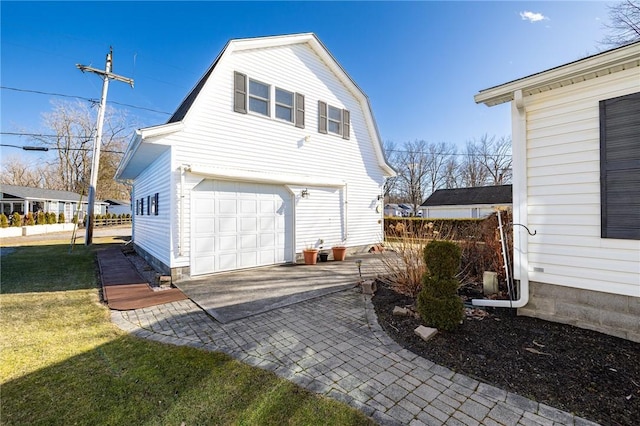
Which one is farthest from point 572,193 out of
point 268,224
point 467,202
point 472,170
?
point 472,170

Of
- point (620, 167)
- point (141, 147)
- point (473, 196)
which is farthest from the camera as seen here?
point (473, 196)

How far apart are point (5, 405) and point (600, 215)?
6.75 meters

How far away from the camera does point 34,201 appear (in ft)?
90.9

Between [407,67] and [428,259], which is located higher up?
[407,67]

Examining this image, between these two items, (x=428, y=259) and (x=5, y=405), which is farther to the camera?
(x=428, y=259)

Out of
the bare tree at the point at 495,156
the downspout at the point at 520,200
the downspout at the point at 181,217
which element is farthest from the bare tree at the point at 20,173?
the bare tree at the point at 495,156

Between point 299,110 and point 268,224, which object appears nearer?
point 268,224

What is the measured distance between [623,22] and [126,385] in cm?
2012

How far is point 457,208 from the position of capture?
85.9 ft

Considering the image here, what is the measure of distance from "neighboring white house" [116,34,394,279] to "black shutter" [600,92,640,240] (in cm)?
683

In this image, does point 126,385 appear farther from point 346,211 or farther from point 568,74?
point 346,211

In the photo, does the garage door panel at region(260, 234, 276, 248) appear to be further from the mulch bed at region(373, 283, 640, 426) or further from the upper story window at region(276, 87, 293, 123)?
the mulch bed at region(373, 283, 640, 426)

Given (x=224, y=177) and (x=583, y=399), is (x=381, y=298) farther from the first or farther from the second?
(x=224, y=177)

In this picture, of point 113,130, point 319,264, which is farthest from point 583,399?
point 113,130
